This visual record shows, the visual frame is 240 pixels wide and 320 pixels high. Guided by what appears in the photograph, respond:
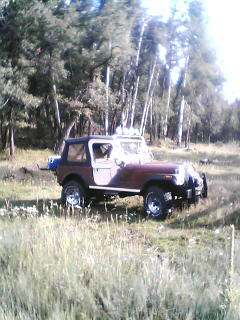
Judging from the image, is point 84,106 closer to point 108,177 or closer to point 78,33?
point 78,33

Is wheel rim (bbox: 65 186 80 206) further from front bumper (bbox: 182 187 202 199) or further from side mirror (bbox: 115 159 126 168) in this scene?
front bumper (bbox: 182 187 202 199)

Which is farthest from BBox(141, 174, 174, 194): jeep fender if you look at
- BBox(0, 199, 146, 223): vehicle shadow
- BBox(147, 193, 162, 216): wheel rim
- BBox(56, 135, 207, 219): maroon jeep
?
BBox(0, 199, 146, 223): vehicle shadow

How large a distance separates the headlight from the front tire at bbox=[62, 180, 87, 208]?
2684mm

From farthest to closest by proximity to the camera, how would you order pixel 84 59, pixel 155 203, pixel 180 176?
pixel 84 59
pixel 155 203
pixel 180 176

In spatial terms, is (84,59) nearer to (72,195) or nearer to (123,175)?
(72,195)

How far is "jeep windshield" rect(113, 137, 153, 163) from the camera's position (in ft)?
34.7

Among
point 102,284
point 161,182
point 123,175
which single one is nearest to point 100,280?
point 102,284

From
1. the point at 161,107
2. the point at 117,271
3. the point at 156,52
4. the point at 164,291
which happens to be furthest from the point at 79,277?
the point at 161,107

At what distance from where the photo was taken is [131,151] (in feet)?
35.7

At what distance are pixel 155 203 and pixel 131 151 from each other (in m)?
2.06

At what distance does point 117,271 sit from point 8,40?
2409 centimetres

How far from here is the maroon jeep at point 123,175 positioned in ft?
30.3

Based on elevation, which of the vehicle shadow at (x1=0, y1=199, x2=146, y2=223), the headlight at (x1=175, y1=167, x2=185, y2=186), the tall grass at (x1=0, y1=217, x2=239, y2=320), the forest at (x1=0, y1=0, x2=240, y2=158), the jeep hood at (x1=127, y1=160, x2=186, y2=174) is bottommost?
the vehicle shadow at (x1=0, y1=199, x2=146, y2=223)

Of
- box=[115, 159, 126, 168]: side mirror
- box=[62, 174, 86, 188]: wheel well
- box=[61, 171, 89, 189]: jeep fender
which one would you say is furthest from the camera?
box=[62, 174, 86, 188]: wheel well
